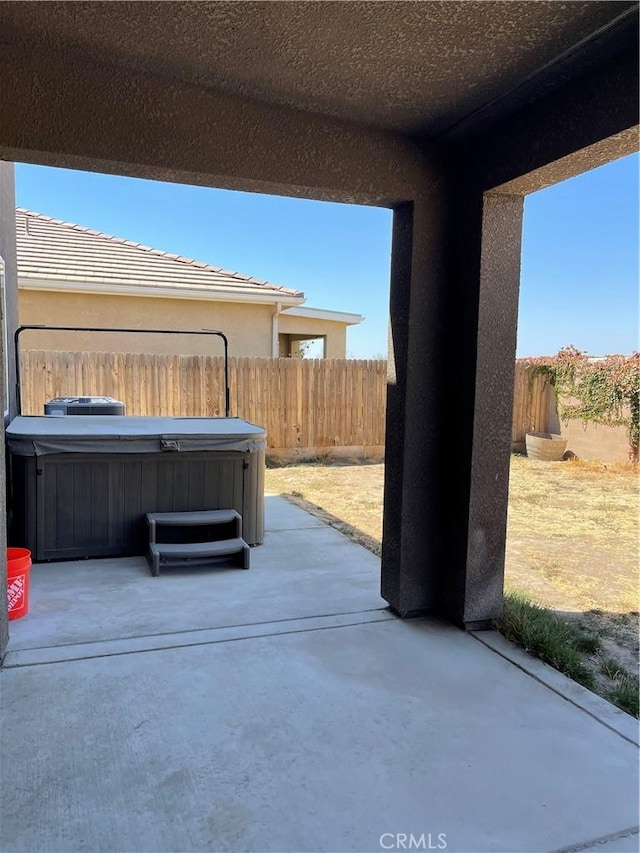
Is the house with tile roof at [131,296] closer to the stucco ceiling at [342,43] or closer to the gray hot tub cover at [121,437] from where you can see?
the gray hot tub cover at [121,437]

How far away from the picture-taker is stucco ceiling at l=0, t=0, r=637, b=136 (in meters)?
1.85

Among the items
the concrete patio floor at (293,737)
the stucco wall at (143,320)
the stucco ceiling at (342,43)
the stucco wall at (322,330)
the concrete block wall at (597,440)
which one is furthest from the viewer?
the stucco wall at (322,330)

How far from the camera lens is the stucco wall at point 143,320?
8.54 m

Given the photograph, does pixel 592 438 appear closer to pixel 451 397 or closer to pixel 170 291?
pixel 170 291

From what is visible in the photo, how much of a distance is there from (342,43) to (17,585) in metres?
3.02

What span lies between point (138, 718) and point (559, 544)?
4.00 meters

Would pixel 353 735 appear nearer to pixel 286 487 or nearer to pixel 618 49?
pixel 618 49

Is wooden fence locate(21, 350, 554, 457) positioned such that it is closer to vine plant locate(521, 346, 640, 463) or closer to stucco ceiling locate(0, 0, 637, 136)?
vine plant locate(521, 346, 640, 463)

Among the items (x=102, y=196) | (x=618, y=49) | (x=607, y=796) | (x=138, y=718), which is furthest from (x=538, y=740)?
(x=102, y=196)

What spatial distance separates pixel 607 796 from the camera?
186cm

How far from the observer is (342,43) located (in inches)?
79.9

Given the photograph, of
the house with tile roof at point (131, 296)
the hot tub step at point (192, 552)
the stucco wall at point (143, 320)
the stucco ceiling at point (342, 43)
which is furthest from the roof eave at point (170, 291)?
the stucco ceiling at point (342, 43)

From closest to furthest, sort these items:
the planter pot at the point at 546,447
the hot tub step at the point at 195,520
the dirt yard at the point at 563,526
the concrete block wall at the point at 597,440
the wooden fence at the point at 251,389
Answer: the dirt yard at the point at 563,526 → the hot tub step at the point at 195,520 → the wooden fence at the point at 251,389 → the concrete block wall at the point at 597,440 → the planter pot at the point at 546,447

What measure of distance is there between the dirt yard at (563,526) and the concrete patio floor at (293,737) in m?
0.94
